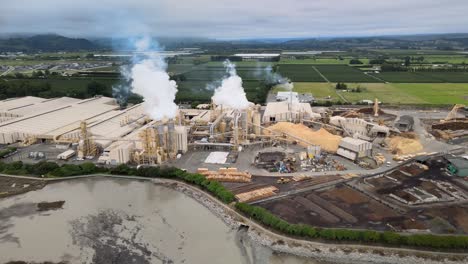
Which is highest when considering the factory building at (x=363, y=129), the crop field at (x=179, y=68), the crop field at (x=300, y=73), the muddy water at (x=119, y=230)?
the crop field at (x=179, y=68)

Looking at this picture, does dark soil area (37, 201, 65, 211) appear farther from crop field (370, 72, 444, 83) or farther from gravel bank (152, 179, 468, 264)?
crop field (370, 72, 444, 83)

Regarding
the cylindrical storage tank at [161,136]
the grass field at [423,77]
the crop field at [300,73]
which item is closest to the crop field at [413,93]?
the grass field at [423,77]

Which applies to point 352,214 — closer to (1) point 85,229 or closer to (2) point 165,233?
(2) point 165,233

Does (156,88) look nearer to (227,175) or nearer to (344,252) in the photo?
(227,175)

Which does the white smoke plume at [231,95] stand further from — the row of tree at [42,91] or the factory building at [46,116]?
the row of tree at [42,91]

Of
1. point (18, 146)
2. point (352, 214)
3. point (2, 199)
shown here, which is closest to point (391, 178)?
point (352, 214)

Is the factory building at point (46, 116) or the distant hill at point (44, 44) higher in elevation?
the distant hill at point (44, 44)
